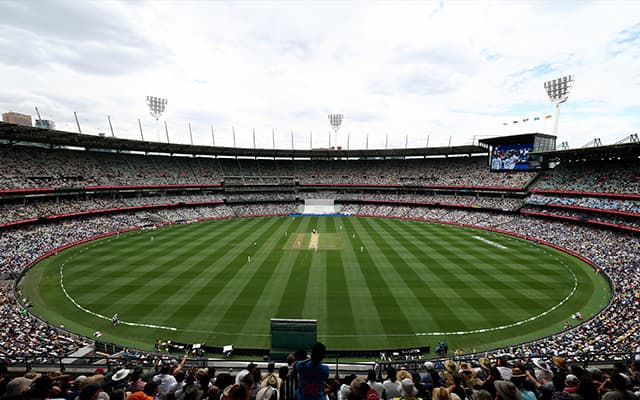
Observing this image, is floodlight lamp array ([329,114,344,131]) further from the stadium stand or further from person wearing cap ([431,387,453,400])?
person wearing cap ([431,387,453,400])

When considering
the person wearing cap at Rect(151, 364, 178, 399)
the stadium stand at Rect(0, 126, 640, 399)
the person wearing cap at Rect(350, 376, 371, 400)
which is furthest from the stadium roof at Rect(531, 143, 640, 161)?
the person wearing cap at Rect(151, 364, 178, 399)

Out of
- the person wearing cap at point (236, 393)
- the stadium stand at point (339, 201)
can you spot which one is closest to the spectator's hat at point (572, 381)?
the stadium stand at point (339, 201)

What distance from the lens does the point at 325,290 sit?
2317 centimetres

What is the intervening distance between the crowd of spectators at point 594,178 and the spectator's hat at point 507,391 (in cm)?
4945

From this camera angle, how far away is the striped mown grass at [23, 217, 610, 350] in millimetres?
17672

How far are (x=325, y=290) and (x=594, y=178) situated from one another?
48362 millimetres

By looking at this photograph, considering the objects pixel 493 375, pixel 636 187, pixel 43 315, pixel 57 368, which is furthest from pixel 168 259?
pixel 636 187

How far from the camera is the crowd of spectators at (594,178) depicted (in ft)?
127

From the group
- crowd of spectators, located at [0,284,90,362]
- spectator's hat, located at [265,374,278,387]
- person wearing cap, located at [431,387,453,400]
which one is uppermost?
person wearing cap, located at [431,387,453,400]

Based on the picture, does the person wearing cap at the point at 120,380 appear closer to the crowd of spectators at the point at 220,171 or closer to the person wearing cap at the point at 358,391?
the person wearing cap at the point at 358,391

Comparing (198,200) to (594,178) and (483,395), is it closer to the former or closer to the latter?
(483,395)

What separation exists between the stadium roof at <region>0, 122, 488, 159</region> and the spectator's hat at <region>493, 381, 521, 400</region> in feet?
183

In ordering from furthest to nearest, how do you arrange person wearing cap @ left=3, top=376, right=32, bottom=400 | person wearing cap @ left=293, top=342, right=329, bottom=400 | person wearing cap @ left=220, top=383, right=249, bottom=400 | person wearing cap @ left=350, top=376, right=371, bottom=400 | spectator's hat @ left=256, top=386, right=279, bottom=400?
person wearing cap @ left=350, top=376, right=371, bottom=400 < person wearing cap @ left=293, top=342, right=329, bottom=400 < spectator's hat @ left=256, top=386, right=279, bottom=400 < person wearing cap @ left=3, top=376, right=32, bottom=400 < person wearing cap @ left=220, top=383, right=249, bottom=400

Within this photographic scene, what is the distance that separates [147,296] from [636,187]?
191 ft
